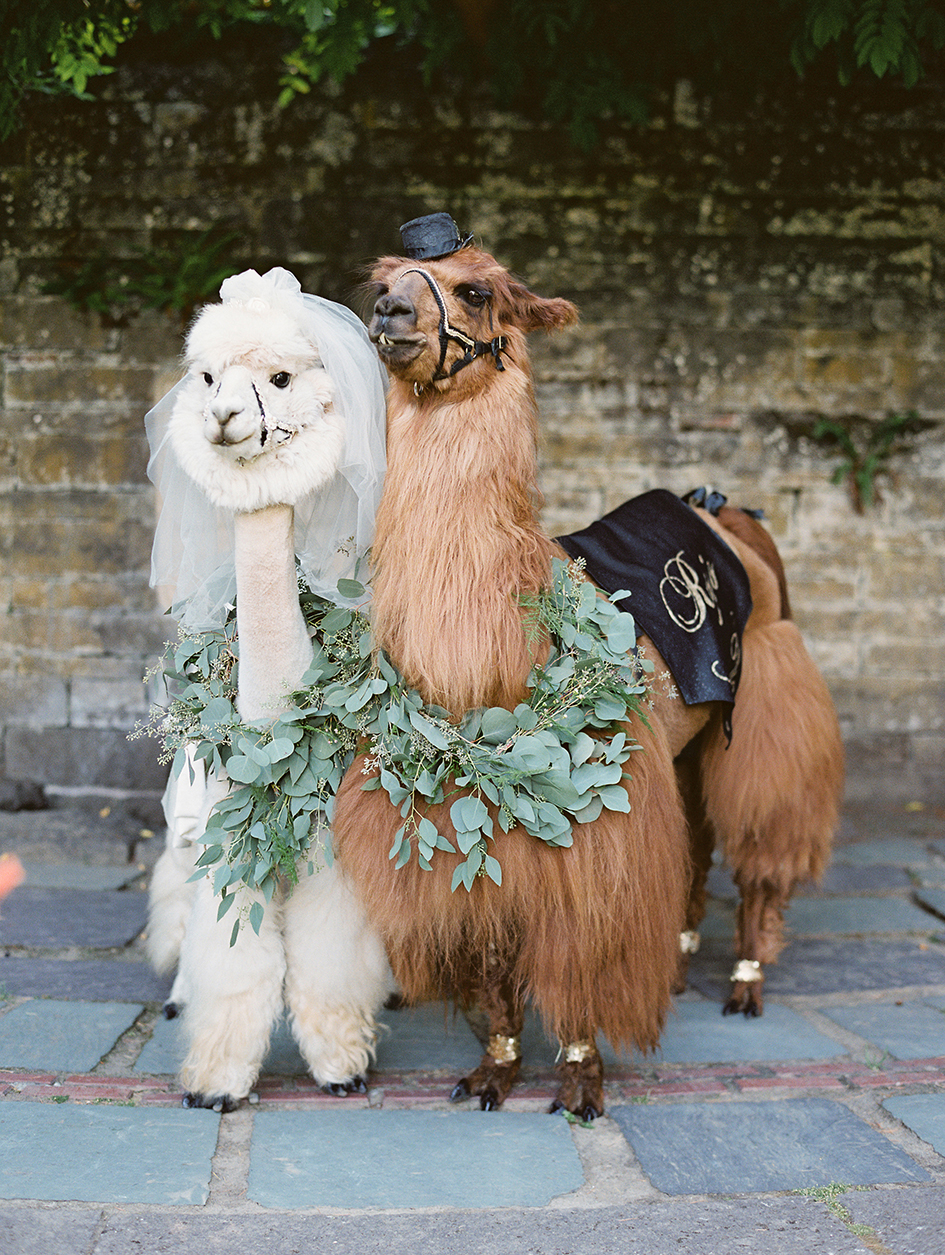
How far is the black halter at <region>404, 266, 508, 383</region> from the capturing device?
207 cm

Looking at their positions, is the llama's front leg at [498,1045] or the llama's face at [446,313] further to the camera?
the llama's front leg at [498,1045]

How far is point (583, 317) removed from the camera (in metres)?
4.66

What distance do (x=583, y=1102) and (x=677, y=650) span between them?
1.05 meters

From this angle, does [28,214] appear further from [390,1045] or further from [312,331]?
[390,1045]

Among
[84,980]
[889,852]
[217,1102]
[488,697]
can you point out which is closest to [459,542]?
[488,697]

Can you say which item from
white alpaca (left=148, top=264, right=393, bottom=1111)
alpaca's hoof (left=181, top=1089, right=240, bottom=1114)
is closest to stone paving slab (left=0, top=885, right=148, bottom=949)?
white alpaca (left=148, top=264, right=393, bottom=1111)

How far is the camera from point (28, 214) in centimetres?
462

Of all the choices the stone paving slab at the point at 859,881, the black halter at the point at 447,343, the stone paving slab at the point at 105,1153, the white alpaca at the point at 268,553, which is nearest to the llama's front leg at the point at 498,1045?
the white alpaca at the point at 268,553

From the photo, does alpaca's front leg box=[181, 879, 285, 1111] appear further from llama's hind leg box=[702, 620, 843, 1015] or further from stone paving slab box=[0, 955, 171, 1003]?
llama's hind leg box=[702, 620, 843, 1015]

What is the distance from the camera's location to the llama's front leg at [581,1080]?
2.41 meters

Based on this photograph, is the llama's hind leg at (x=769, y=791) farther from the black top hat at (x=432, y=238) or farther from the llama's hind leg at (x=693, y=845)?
the black top hat at (x=432, y=238)

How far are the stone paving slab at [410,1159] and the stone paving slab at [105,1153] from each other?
4.9 inches

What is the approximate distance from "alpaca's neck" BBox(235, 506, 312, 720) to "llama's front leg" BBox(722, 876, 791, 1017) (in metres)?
1.54

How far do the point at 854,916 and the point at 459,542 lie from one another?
2.52m
